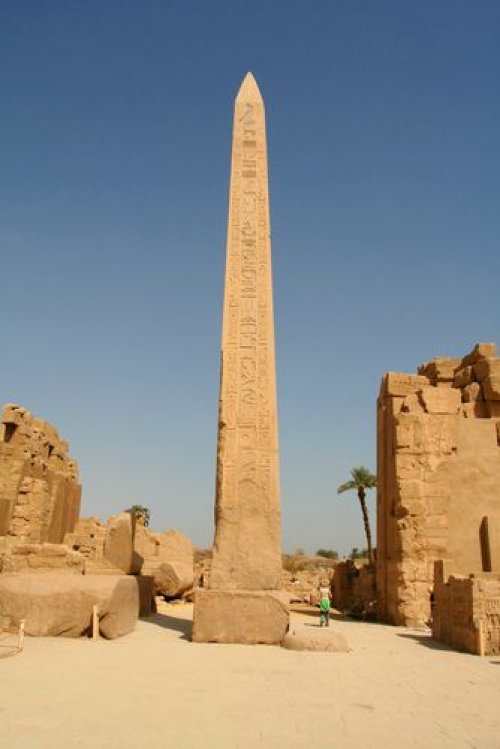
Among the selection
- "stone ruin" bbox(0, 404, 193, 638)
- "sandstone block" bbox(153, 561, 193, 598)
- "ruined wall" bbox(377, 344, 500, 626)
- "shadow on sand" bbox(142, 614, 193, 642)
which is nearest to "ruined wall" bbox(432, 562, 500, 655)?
"ruined wall" bbox(377, 344, 500, 626)

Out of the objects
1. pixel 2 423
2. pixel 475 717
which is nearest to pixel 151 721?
pixel 475 717

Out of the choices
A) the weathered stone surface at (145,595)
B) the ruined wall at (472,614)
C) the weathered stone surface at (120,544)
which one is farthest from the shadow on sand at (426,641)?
the weathered stone surface at (120,544)

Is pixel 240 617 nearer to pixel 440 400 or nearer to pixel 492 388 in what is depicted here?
pixel 440 400

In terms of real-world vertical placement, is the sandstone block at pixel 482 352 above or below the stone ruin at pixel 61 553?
above

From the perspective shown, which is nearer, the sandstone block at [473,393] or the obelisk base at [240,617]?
the obelisk base at [240,617]

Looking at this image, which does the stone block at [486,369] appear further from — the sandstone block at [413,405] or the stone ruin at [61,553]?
the stone ruin at [61,553]

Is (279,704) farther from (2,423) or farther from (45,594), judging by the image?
(2,423)

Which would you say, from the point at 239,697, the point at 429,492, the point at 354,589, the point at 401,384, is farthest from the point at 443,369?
the point at 239,697

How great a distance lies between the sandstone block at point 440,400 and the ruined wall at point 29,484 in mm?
8485

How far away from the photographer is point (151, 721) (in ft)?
11.2

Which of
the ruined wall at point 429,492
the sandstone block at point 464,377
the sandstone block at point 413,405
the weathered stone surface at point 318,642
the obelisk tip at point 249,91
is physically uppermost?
the obelisk tip at point 249,91

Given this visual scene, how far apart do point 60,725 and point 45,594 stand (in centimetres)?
373

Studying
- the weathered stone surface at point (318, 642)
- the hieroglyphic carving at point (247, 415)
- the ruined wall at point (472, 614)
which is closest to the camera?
the weathered stone surface at point (318, 642)

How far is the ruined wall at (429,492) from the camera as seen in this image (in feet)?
32.3
